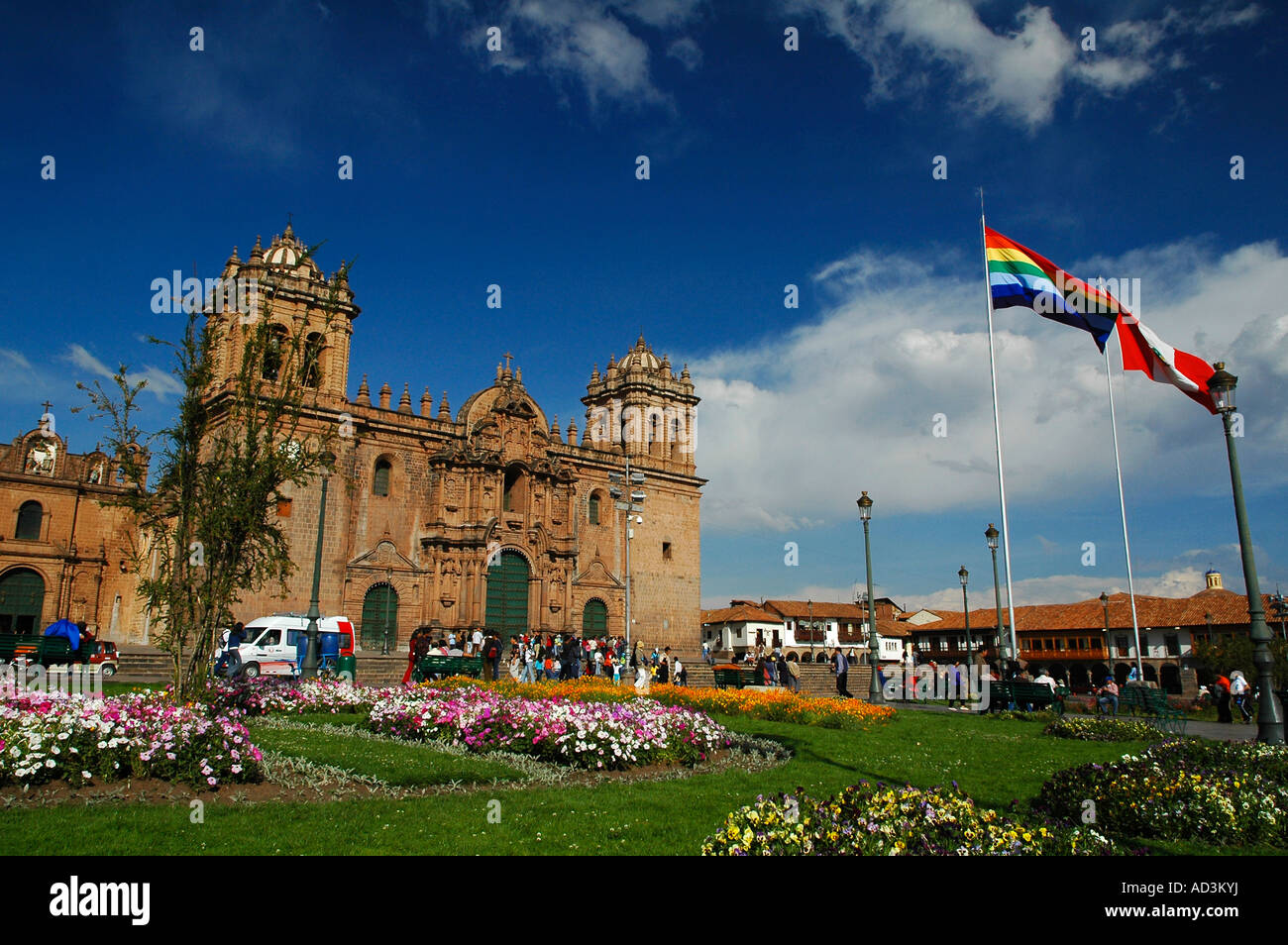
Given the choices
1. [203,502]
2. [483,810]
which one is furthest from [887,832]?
[203,502]

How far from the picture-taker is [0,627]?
34156mm

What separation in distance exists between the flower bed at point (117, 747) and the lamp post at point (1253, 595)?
12.7 metres

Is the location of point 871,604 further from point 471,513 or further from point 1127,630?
point 1127,630

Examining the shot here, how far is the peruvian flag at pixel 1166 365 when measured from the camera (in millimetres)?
15164

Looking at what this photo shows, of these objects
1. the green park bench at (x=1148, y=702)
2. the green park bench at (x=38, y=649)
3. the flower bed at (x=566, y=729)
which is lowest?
the green park bench at (x=1148, y=702)

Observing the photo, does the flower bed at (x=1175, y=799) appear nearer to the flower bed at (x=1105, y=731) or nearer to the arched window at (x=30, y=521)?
the flower bed at (x=1105, y=731)

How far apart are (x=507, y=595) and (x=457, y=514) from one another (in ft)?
13.6

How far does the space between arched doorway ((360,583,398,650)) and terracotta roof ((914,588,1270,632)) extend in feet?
128

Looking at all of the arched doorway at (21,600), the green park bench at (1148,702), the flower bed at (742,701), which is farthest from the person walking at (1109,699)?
the arched doorway at (21,600)

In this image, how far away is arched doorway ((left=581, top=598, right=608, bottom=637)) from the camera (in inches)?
1543

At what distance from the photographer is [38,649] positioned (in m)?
20.4

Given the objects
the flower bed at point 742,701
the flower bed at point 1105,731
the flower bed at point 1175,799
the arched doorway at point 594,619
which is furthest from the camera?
the arched doorway at point 594,619

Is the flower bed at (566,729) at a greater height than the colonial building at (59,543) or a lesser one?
lesser
